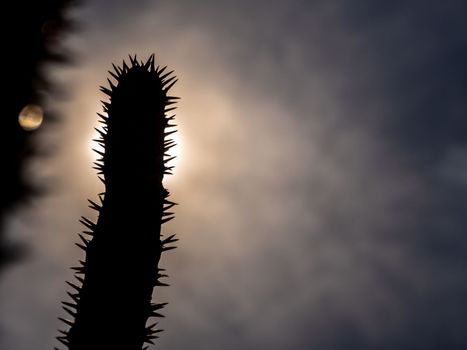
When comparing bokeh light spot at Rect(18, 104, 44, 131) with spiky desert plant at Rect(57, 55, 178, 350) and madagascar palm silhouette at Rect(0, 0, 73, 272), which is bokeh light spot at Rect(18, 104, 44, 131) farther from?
spiky desert plant at Rect(57, 55, 178, 350)

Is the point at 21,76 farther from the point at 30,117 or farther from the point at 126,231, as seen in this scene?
the point at 126,231

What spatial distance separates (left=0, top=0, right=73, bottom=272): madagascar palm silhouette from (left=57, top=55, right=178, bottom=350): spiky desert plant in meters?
2.49

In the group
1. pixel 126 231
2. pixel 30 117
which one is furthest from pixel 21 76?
pixel 126 231

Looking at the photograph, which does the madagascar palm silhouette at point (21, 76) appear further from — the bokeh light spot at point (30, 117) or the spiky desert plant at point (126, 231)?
the spiky desert plant at point (126, 231)

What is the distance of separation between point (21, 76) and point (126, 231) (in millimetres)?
2665

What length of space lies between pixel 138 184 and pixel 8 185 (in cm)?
288

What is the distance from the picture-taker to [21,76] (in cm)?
262

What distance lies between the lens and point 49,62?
8.97 feet

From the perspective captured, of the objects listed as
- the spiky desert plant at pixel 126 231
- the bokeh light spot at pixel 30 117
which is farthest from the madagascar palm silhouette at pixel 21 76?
the spiky desert plant at pixel 126 231

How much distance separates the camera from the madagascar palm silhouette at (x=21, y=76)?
2340 mm

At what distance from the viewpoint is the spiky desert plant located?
4.68 meters

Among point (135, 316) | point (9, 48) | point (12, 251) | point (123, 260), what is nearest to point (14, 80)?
point (9, 48)

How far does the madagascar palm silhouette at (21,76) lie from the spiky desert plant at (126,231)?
8.16 ft

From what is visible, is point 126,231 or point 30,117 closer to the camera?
point 30,117
